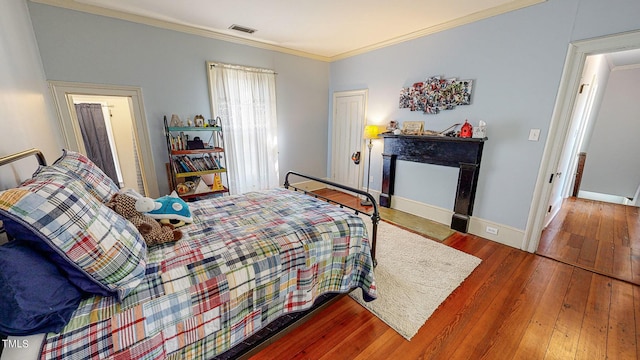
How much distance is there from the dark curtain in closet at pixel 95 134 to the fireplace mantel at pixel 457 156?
5243 mm

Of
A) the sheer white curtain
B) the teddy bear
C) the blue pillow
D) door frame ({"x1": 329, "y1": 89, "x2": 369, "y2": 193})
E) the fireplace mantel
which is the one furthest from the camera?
door frame ({"x1": 329, "y1": 89, "x2": 369, "y2": 193})

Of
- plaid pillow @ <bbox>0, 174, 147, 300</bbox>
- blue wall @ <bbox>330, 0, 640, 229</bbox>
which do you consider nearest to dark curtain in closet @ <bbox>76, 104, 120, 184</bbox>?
plaid pillow @ <bbox>0, 174, 147, 300</bbox>

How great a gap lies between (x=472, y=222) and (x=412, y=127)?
160 cm

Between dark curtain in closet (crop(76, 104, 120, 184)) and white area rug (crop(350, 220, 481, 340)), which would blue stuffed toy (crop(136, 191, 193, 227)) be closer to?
white area rug (crop(350, 220, 481, 340))

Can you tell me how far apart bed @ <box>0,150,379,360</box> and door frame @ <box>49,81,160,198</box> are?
4.90ft

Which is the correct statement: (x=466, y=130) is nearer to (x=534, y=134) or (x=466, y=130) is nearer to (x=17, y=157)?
(x=534, y=134)

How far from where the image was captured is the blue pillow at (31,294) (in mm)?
791

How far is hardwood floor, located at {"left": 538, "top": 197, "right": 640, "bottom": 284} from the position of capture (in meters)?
2.53

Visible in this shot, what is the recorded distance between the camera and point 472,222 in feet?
10.6

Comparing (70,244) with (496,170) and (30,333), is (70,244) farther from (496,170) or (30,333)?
(496,170)

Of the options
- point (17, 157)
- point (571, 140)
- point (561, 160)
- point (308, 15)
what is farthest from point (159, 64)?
point (571, 140)

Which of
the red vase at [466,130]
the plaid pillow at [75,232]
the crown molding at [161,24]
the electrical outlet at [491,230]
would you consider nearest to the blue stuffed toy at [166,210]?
the plaid pillow at [75,232]

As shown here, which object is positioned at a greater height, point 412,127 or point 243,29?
point 243,29

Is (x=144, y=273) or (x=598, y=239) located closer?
(x=144, y=273)
